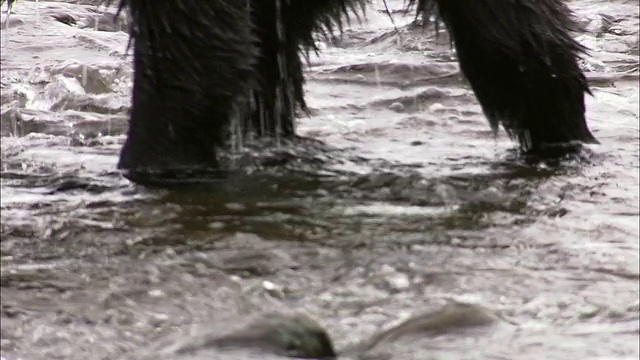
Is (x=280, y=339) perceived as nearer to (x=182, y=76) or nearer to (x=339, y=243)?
(x=339, y=243)

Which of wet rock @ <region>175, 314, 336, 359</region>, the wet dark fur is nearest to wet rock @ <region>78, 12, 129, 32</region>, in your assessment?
the wet dark fur

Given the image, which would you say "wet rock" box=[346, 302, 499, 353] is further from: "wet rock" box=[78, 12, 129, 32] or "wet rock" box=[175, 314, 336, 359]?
"wet rock" box=[78, 12, 129, 32]

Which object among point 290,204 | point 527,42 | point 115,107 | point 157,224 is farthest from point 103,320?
point 115,107

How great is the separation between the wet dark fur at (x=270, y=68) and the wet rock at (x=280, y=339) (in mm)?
1375

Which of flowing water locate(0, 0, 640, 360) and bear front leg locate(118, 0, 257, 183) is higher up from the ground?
bear front leg locate(118, 0, 257, 183)

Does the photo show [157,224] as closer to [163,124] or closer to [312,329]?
[163,124]

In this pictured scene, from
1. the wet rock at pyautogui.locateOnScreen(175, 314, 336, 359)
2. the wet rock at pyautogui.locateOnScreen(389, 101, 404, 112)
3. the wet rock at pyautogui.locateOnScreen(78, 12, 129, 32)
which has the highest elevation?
the wet rock at pyautogui.locateOnScreen(78, 12, 129, 32)

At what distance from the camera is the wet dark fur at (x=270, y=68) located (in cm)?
369

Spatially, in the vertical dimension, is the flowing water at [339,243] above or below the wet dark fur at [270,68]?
below

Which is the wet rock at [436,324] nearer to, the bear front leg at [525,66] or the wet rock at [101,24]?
the bear front leg at [525,66]

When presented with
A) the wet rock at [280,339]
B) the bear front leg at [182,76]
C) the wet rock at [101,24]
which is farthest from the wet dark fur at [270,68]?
the wet rock at [101,24]

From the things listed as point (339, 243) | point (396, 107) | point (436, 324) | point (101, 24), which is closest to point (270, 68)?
point (396, 107)

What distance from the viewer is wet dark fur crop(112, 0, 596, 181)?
3.69 m

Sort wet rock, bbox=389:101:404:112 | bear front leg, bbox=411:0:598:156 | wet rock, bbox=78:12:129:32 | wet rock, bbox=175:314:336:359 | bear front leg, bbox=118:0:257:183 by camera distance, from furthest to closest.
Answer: wet rock, bbox=78:12:129:32, wet rock, bbox=389:101:404:112, bear front leg, bbox=411:0:598:156, bear front leg, bbox=118:0:257:183, wet rock, bbox=175:314:336:359
